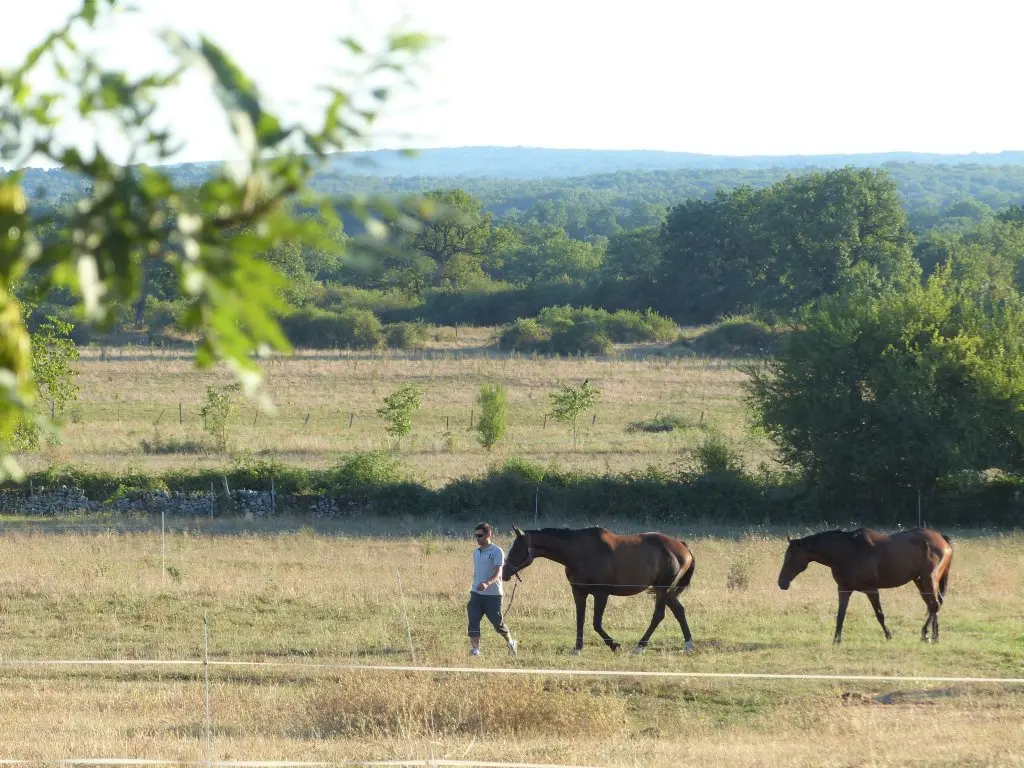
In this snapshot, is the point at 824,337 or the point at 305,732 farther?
the point at 824,337

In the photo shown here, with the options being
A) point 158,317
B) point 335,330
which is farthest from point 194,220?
point 158,317

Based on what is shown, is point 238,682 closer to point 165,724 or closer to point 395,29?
point 165,724

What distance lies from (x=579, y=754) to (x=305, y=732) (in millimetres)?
2360

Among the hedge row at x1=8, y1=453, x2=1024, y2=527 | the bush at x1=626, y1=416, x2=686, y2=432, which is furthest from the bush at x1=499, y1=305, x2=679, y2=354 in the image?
the hedge row at x1=8, y1=453, x2=1024, y2=527

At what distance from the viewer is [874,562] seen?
1344 cm

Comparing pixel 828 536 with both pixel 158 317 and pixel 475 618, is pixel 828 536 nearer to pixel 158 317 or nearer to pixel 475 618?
pixel 475 618

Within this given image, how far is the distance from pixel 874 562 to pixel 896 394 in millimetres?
11303

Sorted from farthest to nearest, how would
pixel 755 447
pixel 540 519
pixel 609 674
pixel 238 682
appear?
pixel 755 447
pixel 540 519
pixel 238 682
pixel 609 674

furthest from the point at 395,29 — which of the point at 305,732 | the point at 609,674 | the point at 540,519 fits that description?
the point at 540,519

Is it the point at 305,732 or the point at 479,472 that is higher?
the point at 305,732

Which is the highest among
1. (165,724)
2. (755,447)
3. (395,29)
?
(395,29)

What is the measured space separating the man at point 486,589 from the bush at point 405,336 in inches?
1938

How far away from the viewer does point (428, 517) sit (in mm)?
23812

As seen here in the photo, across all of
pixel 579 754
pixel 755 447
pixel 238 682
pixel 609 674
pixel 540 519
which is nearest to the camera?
pixel 579 754
